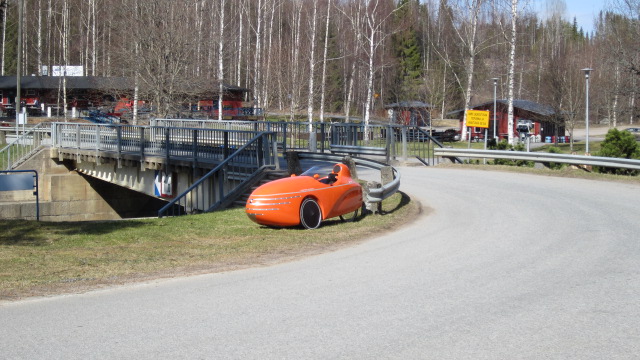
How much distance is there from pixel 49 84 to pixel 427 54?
46.8 m

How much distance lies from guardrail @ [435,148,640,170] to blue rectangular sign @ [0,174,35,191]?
617 inches

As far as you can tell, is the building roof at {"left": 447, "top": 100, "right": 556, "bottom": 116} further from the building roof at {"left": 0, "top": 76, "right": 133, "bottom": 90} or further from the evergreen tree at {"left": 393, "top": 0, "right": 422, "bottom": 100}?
the building roof at {"left": 0, "top": 76, "right": 133, "bottom": 90}

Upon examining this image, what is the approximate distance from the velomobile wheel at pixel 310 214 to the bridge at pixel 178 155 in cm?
169

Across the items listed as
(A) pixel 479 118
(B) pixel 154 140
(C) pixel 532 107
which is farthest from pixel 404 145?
(C) pixel 532 107

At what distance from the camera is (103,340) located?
6.47 m

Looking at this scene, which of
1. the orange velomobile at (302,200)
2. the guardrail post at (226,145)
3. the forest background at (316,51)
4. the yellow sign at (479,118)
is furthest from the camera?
the forest background at (316,51)

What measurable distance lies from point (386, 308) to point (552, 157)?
62.8 feet

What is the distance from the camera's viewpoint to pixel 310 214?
13.5m

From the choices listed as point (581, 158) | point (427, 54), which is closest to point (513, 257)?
point (581, 158)

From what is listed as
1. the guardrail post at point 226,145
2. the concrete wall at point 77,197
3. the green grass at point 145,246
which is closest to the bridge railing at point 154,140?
the guardrail post at point 226,145

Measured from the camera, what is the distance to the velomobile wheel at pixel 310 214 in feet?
43.7

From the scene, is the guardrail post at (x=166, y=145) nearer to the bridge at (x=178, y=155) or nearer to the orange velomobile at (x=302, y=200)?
the bridge at (x=178, y=155)

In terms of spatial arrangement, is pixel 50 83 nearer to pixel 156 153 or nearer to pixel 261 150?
pixel 156 153

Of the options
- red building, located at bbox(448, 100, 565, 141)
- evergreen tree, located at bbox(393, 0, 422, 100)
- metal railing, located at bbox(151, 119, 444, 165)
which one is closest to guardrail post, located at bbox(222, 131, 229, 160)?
metal railing, located at bbox(151, 119, 444, 165)
